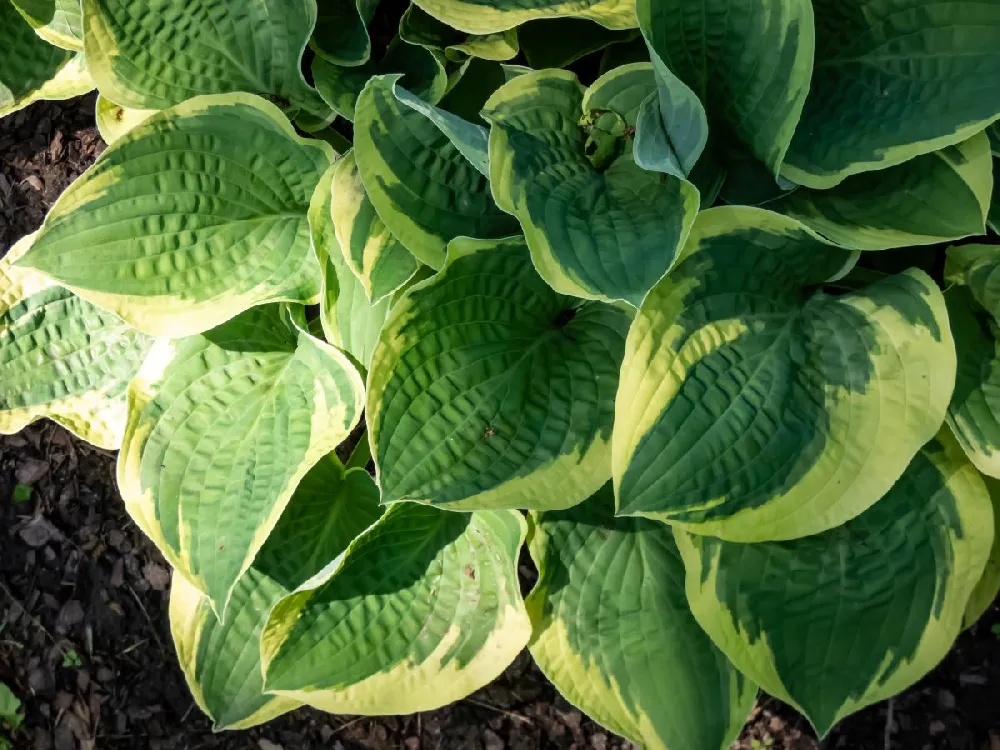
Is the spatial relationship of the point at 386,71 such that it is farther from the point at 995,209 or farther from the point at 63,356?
the point at 995,209

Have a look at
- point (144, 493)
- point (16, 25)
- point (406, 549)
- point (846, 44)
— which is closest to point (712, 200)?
point (846, 44)

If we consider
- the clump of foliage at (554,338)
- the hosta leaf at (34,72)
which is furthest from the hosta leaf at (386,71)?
the hosta leaf at (34,72)

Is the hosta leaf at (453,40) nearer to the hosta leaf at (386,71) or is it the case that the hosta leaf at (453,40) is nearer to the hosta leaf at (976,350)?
the hosta leaf at (386,71)

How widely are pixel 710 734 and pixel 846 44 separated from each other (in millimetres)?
854

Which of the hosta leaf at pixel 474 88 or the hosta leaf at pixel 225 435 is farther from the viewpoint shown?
the hosta leaf at pixel 474 88

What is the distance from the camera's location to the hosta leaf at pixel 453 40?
1.05m

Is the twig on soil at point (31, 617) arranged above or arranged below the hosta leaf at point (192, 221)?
below

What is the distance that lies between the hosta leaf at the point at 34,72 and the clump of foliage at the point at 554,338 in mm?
140

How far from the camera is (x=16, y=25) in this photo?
1.35 metres

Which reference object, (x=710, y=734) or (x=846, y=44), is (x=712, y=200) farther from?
(x=710, y=734)

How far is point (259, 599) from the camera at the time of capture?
1.20 metres

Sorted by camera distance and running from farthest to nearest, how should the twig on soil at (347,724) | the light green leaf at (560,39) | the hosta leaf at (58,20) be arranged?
the twig on soil at (347,724)
the hosta leaf at (58,20)
the light green leaf at (560,39)

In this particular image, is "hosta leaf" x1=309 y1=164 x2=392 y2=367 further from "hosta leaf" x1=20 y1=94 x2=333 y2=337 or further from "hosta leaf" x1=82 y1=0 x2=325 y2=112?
"hosta leaf" x1=82 y1=0 x2=325 y2=112

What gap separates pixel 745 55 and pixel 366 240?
459 mm
